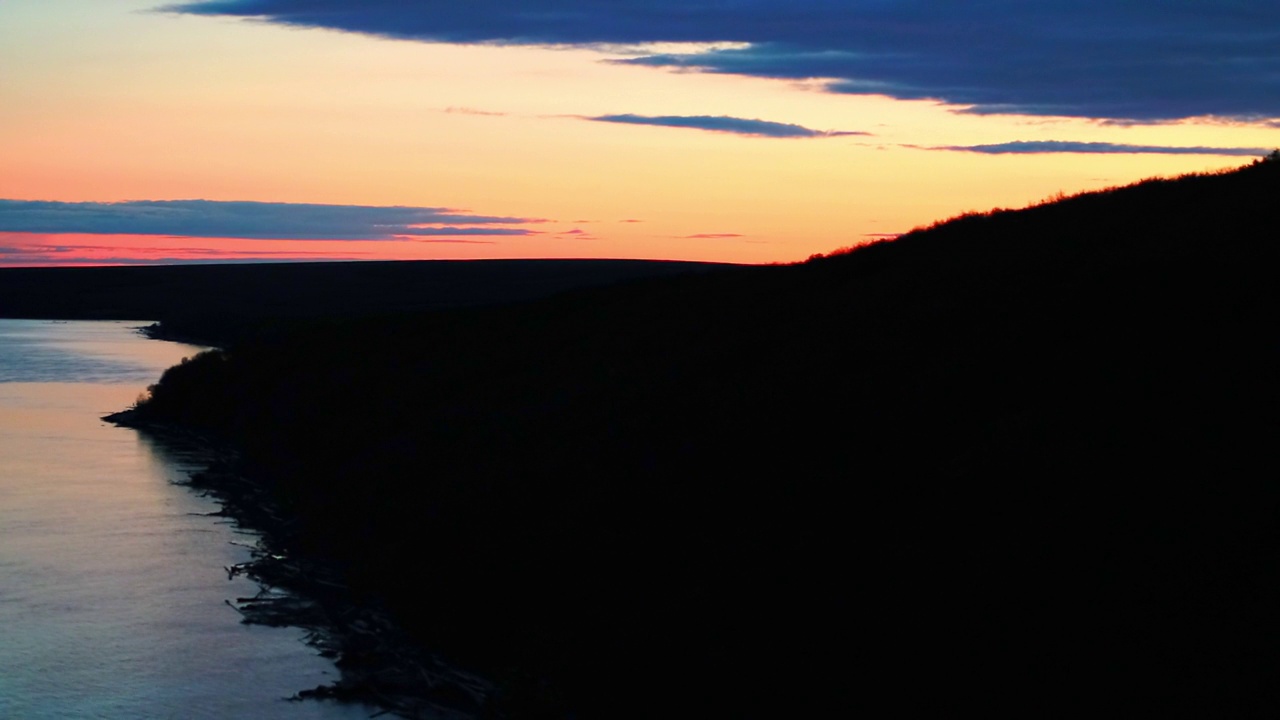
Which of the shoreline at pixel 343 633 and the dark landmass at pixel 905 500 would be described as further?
the shoreline at pixel 343 633

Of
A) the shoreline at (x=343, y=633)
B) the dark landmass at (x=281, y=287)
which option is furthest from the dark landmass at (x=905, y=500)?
the dark landmass at (x=281, y=287)

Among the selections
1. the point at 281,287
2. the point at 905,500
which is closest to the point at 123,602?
the point at 905,500

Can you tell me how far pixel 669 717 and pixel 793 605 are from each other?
1.45 m

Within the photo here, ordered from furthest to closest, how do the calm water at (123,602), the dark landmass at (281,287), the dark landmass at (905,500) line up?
the dark landmass at (281,287)
the calm water at (123,602)
the dark landmass at (905,500)

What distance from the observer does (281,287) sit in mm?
134000

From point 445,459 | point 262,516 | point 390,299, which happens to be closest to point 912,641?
point 445,459

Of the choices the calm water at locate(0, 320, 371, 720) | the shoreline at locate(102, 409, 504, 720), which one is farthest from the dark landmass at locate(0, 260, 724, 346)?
the shoreline at locate(102, 409, 504, 720)

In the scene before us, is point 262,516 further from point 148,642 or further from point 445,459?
point 148,642

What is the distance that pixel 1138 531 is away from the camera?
34.4 feet

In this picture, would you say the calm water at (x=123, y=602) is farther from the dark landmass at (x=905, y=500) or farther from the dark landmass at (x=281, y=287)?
the dark landmass at (x=281, y=287)

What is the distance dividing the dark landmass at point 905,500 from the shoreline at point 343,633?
0.34m

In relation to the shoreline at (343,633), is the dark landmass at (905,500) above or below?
above

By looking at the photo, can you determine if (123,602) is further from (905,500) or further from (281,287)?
(281,287)

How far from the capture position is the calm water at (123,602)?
14234mm
